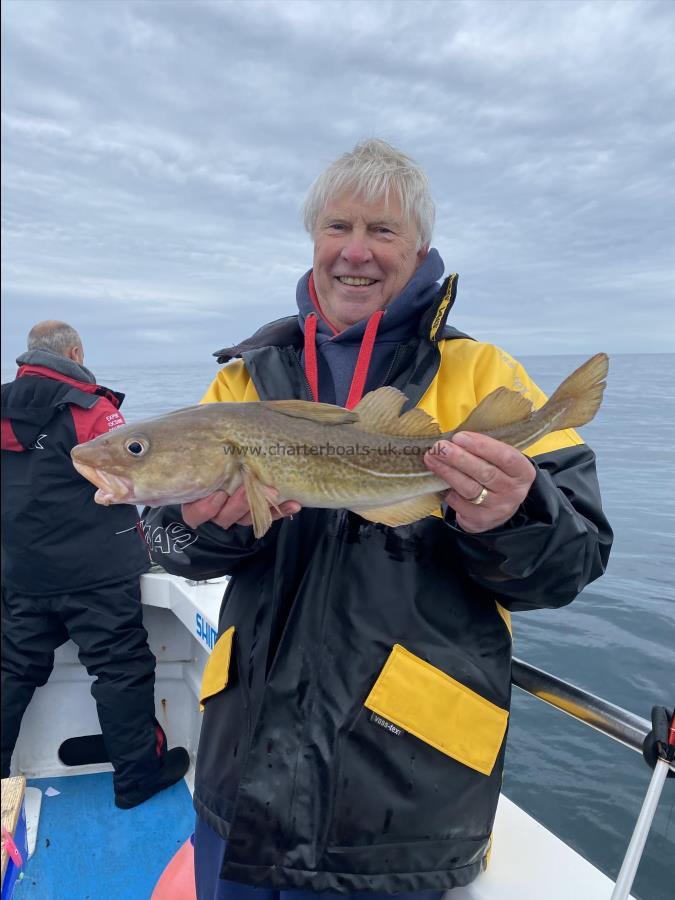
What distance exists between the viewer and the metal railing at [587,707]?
7.67 feet

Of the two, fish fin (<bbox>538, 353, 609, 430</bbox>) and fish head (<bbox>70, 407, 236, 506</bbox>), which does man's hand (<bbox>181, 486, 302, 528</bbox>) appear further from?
fish fin (<bbox>538, 353, 609, 430</bbox>)

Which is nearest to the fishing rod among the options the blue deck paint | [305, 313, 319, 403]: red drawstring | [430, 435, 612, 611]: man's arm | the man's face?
[430, 435, 612, 611]: man's arm

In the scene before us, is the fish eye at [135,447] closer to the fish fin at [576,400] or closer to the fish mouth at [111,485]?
the fish mouth at [111,485]

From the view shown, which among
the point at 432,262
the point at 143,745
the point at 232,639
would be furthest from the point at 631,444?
the point at 143,745

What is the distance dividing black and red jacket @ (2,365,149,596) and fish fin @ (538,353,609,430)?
398cm

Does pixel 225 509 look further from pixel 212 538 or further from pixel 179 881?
pixel 179 881

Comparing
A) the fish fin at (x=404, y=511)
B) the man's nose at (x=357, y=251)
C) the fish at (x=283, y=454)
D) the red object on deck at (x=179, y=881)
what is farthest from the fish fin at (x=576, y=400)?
the red object on deck at (x=179, y=881)

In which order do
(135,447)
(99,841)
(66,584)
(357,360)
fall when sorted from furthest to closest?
(66,584), (99,841), (357,360), (135,447)

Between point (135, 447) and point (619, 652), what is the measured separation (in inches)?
193

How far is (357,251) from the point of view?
251 cm

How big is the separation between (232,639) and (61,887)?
327cm

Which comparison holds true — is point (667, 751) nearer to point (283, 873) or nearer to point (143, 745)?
point (283, 873)

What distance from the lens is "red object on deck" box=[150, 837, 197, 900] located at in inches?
135

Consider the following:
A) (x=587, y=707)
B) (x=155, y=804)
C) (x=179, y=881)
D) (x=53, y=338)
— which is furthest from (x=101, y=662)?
(x=587, y=707)
